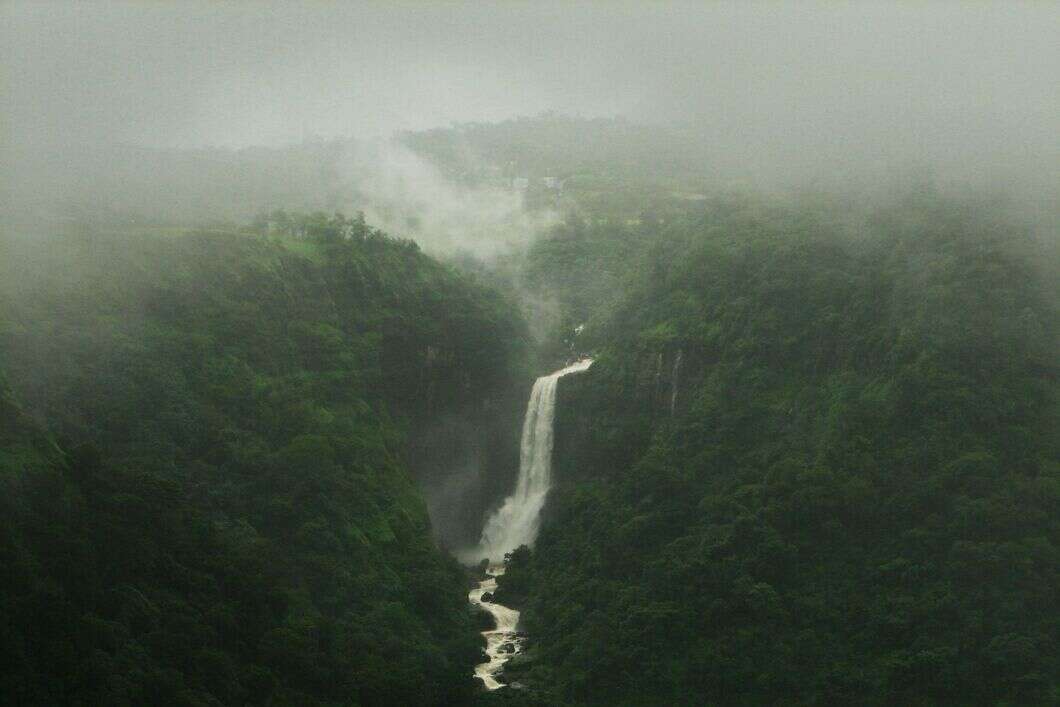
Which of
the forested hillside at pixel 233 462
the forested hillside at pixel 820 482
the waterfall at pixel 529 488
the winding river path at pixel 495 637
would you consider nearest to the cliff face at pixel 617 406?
the forested hillside at pixel 820 482

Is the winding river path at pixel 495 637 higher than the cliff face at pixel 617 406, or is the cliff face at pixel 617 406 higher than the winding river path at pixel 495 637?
the cliff face at pixel 617 406

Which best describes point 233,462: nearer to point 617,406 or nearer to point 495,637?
point 495,637

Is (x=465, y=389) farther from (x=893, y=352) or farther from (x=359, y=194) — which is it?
(x=359, y=194)

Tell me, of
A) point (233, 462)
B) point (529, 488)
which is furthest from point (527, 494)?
point (233, 462)

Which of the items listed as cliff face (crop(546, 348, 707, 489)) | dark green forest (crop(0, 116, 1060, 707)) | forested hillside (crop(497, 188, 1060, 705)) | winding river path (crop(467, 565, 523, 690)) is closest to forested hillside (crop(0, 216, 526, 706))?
dark green forest (crop(0, 116, 1060, 707))

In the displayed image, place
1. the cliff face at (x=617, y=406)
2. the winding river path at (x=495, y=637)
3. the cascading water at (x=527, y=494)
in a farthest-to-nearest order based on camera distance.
→ the cascading water at (x=527, y=494)
the cliff face at (x=617, y=406)
the winding river path at (x=495, y=637)

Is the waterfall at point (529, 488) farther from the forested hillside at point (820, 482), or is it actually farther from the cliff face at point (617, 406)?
the forested hillside at point (820, 482)
